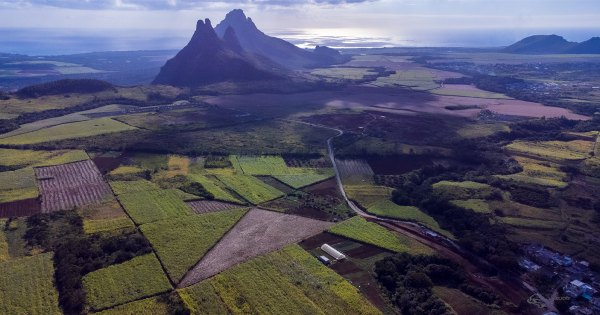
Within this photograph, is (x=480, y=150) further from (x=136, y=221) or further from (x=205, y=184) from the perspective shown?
(x=136, y=221)

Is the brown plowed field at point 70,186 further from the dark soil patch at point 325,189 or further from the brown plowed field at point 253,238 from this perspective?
the dark soil patch at point 325,189

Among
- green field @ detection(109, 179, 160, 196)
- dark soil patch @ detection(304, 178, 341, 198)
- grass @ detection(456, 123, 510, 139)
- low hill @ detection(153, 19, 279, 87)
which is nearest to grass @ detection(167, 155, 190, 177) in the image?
green field @ detection(109, 179, 160, 196)

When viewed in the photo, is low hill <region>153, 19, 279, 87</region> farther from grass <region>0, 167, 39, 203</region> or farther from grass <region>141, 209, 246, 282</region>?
grass <region>141, 209, 246, 282</region>

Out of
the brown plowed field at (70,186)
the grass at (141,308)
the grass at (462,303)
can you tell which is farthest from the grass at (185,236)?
the grass at (462,303)

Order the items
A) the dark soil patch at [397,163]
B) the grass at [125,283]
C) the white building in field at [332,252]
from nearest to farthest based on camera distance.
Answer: the grass at [125,283], the white building in field at [332,252], the dark soil patch at [397,163]

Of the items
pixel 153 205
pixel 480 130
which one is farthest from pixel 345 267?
pixel 480 130

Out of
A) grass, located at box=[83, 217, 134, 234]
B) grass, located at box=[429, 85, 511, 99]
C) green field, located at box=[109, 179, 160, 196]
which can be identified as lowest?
grass, located at box=[83, 217, 134, 234]

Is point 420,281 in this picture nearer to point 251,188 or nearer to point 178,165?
point 251,188
